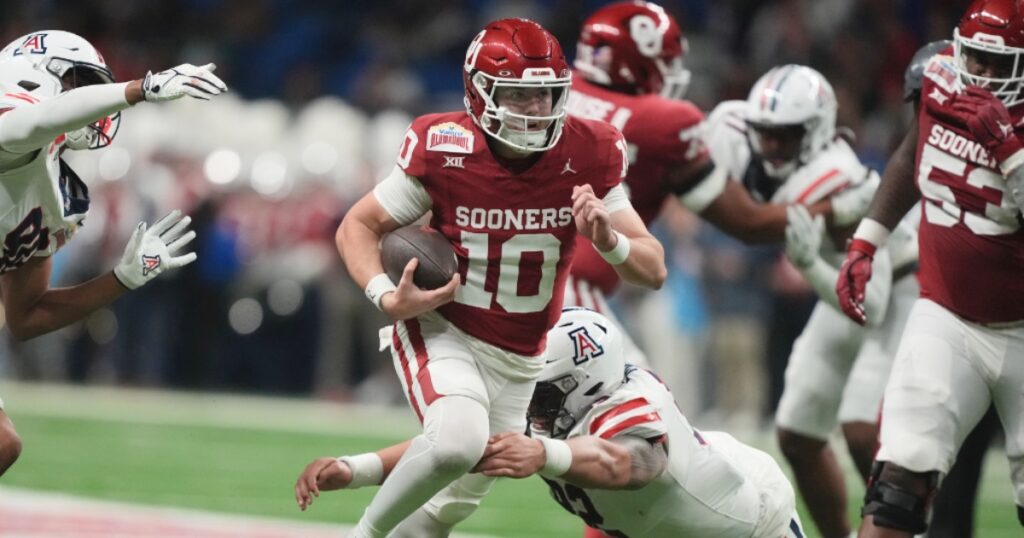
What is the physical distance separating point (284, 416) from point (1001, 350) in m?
9.02

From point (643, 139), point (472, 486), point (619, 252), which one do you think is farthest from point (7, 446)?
point (643, 139)

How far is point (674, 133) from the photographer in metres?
6.42

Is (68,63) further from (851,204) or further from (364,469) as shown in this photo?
(851,204)

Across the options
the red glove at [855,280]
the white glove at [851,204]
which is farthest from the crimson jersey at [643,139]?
the red glove at [855,280]

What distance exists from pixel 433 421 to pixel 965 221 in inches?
72.7

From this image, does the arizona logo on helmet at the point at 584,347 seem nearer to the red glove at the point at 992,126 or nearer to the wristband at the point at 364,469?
the wristband at the point at 364,469

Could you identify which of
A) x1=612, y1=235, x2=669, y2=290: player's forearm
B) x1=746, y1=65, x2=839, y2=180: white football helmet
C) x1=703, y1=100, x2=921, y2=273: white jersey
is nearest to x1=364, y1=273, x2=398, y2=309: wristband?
x1=612, y1=235, x2=669, y2=290: player's forearm

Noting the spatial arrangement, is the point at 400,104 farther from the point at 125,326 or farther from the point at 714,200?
the point at 714,200

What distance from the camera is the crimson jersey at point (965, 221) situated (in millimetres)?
5035

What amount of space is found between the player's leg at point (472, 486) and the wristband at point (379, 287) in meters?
0.42

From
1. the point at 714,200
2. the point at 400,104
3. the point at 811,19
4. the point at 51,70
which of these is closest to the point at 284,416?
the point at 400,104

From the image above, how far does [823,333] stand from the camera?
679cm

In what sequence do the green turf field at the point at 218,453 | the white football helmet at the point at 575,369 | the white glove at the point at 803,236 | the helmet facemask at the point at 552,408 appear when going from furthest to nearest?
1. the green turf field at the point at 218,453
2. the white glove at the point at 803,236
3. the helmet facemask at the point at 552,408
4. the white football helmet at the point at 575,369

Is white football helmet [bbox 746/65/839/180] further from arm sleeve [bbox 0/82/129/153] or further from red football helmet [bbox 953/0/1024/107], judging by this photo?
arm sleeve [bbox 0/82/129/153]
